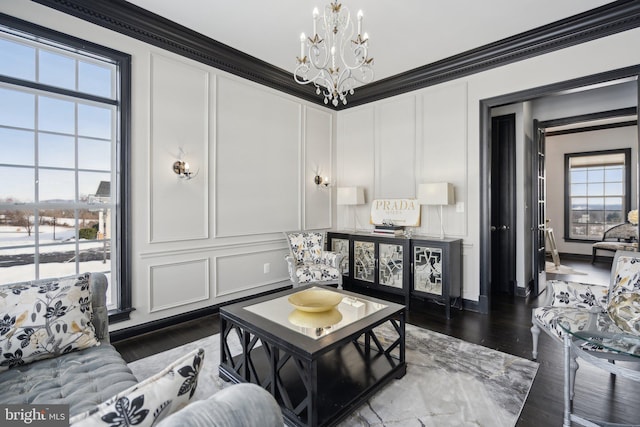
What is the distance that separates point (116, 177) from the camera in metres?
2.95

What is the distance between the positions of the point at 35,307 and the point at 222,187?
2194mm

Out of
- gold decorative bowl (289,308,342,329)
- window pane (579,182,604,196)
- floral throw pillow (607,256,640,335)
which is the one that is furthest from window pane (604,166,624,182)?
gold decorative bowl (289,308,342,329)

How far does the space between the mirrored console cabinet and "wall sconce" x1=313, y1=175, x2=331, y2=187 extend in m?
0.92

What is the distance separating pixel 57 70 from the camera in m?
2.64

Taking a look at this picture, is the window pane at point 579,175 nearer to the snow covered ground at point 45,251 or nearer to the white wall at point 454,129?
the white wall at point 454,129

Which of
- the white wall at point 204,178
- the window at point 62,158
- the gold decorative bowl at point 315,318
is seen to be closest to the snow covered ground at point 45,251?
the window at point 62,158

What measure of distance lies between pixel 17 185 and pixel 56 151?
15.1 inches

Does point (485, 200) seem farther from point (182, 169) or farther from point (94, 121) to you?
point (94, 121)

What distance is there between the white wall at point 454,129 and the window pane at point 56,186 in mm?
3518

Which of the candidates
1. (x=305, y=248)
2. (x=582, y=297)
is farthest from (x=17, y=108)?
(x=582, y=297)

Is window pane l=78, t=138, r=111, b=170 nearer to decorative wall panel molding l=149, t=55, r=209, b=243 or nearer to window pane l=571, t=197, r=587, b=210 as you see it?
decorative wall panel molding l=149, t=55, r=209, b=243

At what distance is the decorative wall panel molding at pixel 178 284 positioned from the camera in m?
3.14

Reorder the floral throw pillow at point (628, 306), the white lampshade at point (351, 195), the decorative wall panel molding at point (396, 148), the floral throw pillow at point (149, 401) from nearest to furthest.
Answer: the floral throw pillow at point (149, 401)
the floral throw pillow at point (628, 306)
the decorative wall panel molding at point (396, 148)
the white lampshade at point (351, 195)

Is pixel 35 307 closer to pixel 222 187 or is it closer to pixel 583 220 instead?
pixel 222 187
